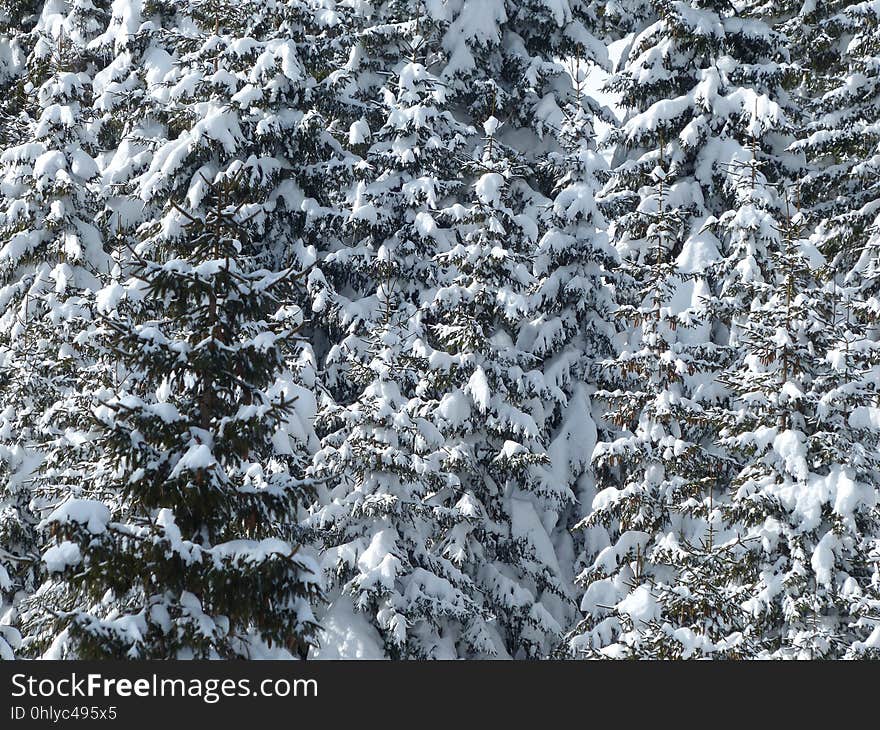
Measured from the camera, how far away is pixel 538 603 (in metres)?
17.5

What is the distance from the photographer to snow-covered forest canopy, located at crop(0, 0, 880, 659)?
9.47m

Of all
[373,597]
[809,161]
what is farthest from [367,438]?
[809,161]

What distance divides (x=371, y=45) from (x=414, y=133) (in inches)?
142

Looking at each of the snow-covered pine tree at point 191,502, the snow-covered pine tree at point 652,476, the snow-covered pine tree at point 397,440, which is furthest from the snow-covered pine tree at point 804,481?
the snow-covered pine tree at point 191,502

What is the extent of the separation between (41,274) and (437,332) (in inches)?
301

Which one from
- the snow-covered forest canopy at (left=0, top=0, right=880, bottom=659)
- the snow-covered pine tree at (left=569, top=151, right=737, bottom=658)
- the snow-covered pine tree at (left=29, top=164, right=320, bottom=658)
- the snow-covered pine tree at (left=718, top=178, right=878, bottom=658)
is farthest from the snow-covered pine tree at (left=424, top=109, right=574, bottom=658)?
the snow-covered pine tree at (left=29, top=164, right=320, bottom=658)

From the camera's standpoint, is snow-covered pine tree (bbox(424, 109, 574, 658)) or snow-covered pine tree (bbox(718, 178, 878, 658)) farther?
snow-covered pine tree (bbox(424, 109, 574, 658))

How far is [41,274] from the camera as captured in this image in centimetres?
2017

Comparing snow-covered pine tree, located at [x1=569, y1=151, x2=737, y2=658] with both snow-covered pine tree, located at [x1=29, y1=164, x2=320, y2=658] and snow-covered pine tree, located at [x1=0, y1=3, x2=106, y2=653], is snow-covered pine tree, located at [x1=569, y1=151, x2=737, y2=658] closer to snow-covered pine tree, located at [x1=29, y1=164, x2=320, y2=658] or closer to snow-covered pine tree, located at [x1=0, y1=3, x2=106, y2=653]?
snow-covered pine tree, located at [x1=29, y1=164, x2=320, y2=658]

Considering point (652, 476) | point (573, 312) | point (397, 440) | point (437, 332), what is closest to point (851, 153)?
point (573, 312)

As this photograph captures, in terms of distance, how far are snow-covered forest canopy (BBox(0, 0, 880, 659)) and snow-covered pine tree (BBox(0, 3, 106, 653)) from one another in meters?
0.07

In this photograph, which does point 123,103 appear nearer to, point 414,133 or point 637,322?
point 414,133

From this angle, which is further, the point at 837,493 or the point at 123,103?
the point at 123,103

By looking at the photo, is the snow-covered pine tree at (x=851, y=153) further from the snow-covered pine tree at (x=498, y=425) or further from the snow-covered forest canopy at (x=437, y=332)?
the snow-covered pine tree at (x=498, y=425)
